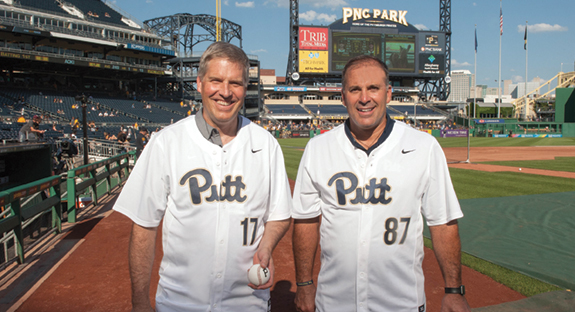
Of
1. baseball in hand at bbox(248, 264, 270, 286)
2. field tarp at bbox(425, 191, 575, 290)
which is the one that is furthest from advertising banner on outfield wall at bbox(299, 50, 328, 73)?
baseball in hand at bbox(248, 264, 270, 286)

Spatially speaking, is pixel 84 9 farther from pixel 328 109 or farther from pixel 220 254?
pixel 220 254

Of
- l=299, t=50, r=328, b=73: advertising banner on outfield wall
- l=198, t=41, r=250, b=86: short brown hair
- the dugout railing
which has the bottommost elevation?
the dugout railing

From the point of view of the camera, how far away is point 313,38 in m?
54.1

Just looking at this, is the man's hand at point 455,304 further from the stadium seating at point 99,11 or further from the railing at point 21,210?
the stadium seating at point 99,11

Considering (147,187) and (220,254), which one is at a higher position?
(147,187)

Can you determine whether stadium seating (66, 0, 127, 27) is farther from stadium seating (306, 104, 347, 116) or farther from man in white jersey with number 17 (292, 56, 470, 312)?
man in white jersey with number 17 (292, 56, 470, 312)

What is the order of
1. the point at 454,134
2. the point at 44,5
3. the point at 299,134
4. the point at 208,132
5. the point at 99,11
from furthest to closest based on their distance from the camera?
the point at 454,134, the point at 99,11, the point at 299,134, the point at 44,5, the point at 208,132

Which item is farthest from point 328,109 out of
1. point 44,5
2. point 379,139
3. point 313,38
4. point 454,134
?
point 379,139

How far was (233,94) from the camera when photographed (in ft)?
6.93

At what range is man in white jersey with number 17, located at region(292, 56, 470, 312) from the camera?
212 centimetres

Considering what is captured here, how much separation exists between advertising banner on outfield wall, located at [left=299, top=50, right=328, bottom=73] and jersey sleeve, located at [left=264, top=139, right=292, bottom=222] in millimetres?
54521

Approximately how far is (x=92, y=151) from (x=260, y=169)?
1851 centimetres

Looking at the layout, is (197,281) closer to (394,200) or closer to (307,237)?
(307,237)

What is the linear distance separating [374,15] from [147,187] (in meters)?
60.0
